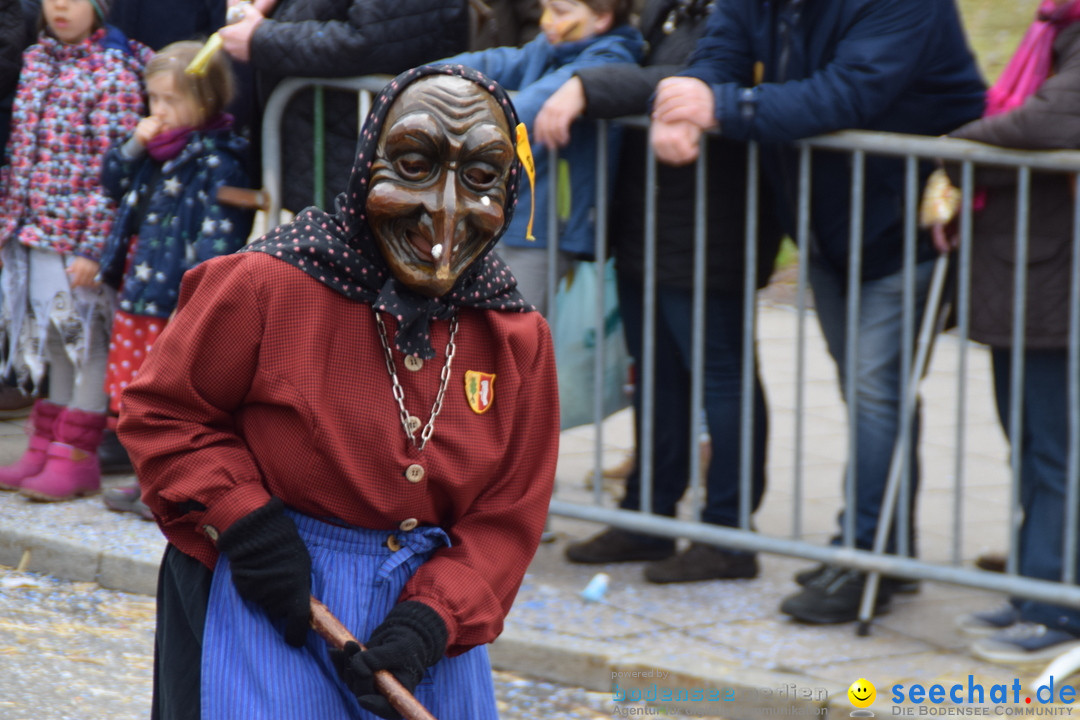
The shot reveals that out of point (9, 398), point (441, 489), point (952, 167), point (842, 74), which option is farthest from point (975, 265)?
point (9, 398)

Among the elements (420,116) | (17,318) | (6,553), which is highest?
(420,116)

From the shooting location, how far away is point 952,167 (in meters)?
4.45

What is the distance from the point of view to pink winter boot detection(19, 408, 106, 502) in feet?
18.6

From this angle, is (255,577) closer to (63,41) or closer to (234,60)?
(234,60)

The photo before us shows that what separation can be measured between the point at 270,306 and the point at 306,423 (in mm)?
188

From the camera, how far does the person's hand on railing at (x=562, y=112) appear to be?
190 inches

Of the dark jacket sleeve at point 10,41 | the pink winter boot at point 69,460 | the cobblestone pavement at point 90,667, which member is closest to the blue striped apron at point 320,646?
the cobblestone pavement at point 90,667

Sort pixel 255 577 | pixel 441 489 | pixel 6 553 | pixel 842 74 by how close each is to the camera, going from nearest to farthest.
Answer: pixel 255 577 → pixel 441 489 → pixel 842 74 → pixel 6 553

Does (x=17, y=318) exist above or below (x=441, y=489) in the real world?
below

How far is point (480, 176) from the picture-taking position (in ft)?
7.97

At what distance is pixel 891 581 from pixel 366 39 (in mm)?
2495

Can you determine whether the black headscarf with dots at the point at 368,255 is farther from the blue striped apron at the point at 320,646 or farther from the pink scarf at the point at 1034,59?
the pink scarf at the point at 1034,59

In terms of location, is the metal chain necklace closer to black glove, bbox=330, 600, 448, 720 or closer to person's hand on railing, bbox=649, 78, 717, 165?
black glove, bbox=330, 600, 448, 720

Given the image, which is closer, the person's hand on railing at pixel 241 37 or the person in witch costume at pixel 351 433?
the person in witch costume at pixel 351 433
